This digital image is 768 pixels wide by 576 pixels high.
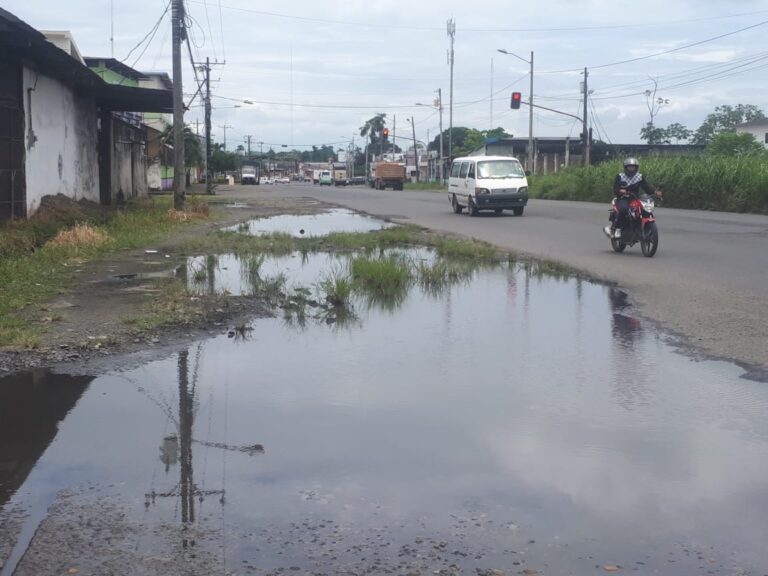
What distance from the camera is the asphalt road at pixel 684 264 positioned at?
29.7 feet

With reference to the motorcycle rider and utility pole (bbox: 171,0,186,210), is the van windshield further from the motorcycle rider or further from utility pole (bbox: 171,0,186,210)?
the motorcycle rider

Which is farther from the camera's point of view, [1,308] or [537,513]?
[1,308]

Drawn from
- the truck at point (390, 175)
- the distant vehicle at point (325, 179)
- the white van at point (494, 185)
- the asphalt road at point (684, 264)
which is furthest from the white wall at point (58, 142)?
the distant vehicle at point (325, 179)

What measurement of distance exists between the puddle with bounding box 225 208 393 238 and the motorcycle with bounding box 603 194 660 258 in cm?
677

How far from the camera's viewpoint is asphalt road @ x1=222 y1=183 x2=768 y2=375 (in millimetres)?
9062

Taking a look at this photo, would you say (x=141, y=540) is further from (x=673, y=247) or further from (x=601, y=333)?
(x=673, y=247)

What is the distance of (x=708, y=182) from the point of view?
37656 millimetres

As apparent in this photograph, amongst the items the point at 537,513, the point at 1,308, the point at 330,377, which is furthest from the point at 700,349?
the point at 1,308

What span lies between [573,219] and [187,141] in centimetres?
4427

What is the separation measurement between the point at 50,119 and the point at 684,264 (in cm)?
1581

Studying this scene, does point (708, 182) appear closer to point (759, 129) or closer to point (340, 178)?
point (759, 129)

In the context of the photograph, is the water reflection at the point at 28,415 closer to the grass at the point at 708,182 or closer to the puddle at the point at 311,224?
the puddle at the point at 311,224

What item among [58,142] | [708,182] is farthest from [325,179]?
[58,142]

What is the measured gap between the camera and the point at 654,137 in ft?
359
